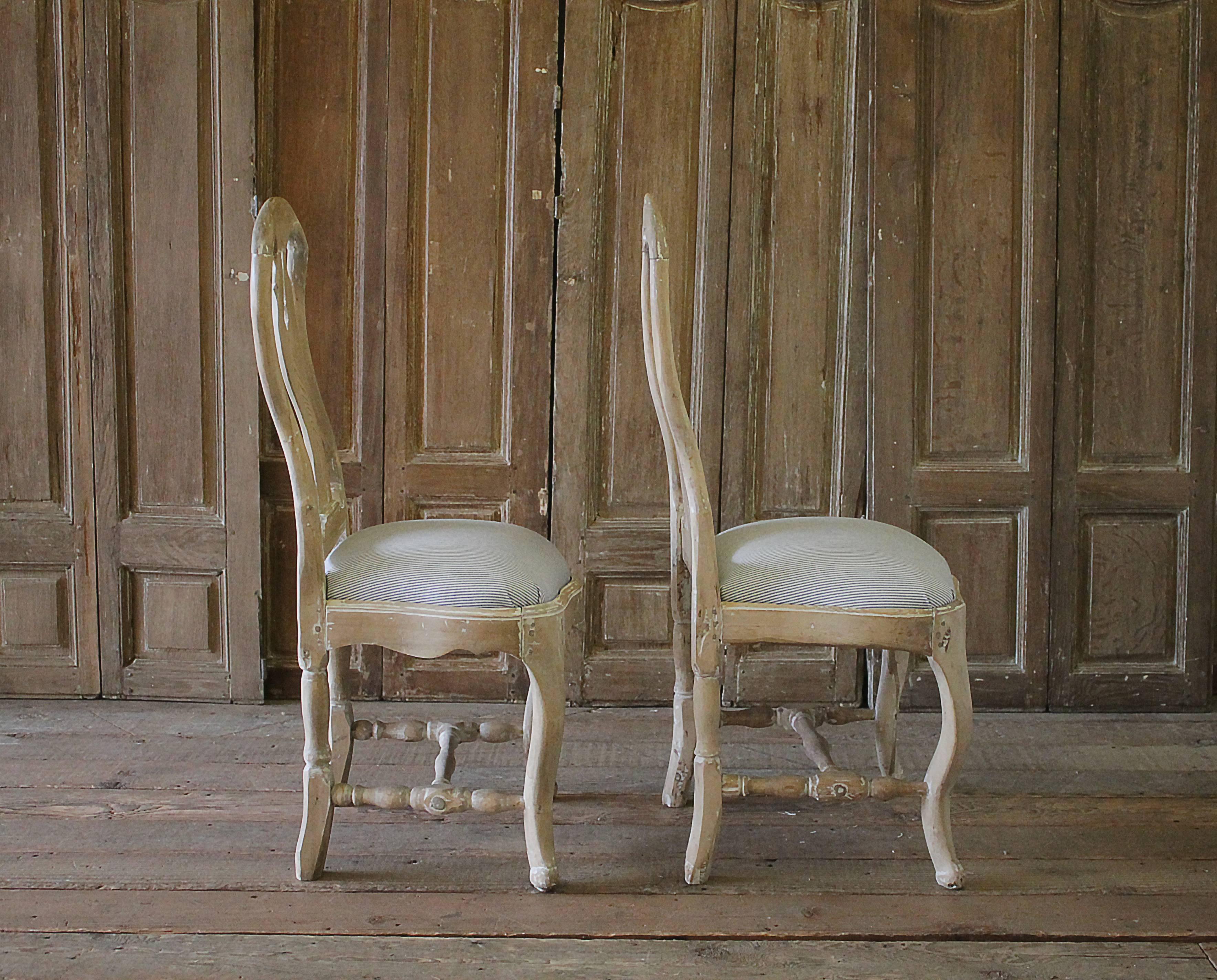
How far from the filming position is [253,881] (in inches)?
79.8

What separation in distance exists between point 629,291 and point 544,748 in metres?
1.53

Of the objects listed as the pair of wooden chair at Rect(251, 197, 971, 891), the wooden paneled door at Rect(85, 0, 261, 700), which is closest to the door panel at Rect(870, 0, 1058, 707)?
the pair of wooden chair at Rect(251, 197, 971, 891)

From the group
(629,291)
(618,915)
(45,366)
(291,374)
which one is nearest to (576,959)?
(618,915)

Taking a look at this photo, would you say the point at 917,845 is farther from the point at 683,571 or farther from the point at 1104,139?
the point at 1104,139

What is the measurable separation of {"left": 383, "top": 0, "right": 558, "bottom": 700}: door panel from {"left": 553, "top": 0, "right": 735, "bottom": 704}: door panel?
0.24 feet

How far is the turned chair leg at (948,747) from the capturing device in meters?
1.95

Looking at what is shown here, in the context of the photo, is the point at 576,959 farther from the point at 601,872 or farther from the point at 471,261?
the point at 471,261

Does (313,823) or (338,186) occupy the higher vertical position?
(338,186)

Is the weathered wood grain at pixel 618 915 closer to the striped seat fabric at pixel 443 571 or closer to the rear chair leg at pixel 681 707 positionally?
the rear chair leg at pixel 681 707

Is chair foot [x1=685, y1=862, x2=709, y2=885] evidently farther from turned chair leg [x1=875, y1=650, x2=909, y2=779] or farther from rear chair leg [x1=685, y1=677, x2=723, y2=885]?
turned chair leg [x1=875, y1=650, x2=909, y2=779]

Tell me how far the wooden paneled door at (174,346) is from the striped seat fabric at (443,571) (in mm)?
1221

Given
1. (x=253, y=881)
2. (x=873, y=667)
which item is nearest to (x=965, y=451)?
→ (x=873, y=667)

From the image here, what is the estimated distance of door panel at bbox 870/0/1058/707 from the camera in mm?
3020

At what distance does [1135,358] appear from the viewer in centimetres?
310
